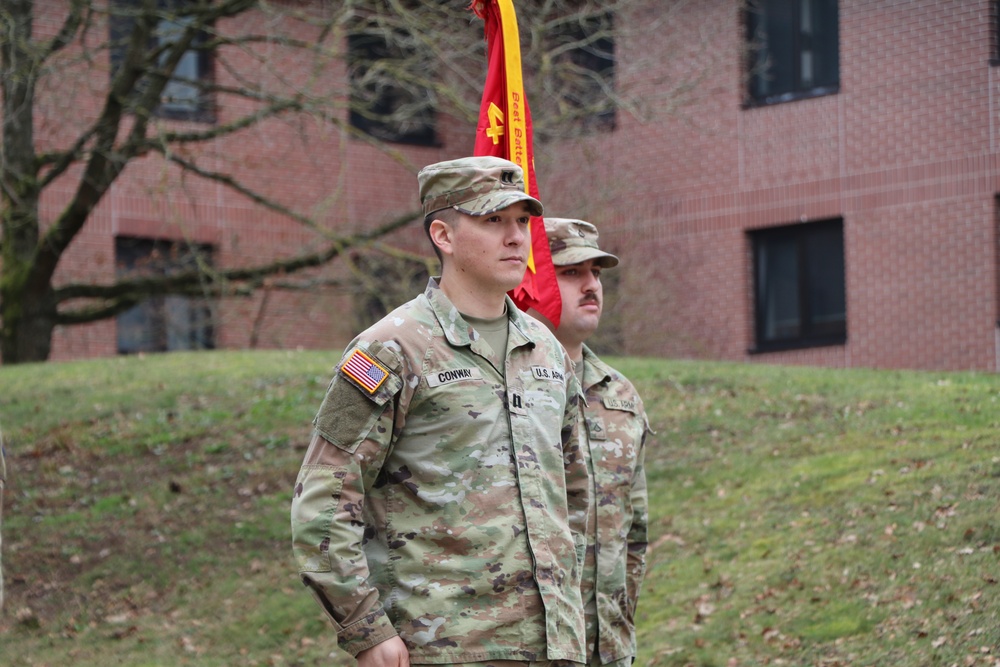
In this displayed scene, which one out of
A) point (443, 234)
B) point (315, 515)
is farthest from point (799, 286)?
point (315, 515)

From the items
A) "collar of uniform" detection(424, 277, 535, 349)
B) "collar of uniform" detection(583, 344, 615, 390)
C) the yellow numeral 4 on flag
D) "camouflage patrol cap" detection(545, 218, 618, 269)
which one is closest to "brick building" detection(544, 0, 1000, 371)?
the yellow numeral 4 on flag

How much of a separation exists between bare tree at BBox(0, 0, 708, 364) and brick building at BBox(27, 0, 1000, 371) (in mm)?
763

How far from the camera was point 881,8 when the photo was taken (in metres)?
20.3

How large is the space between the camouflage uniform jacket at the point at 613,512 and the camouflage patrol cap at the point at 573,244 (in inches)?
16.1

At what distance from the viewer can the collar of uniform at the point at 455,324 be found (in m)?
4.35

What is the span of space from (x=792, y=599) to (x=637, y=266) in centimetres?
1315

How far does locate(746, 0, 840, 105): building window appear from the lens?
2116cm

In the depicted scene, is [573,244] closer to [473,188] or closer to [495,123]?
[495,123]

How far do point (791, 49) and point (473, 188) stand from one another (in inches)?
714

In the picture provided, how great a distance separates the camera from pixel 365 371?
163 inches

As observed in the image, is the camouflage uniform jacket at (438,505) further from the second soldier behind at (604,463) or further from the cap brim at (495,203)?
the second soldier behind at (604,463)

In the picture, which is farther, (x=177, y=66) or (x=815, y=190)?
(x=815, y=190)

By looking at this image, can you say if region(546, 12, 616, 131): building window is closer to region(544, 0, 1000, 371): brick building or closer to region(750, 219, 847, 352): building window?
region(544, 0, 1000, 371): brick building

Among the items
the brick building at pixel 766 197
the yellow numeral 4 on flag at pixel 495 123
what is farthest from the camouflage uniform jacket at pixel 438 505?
the brick building at pixel 766 197
